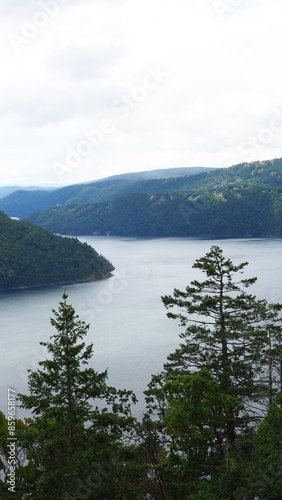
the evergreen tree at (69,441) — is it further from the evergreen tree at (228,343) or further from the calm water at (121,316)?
the calm water at (121,316)

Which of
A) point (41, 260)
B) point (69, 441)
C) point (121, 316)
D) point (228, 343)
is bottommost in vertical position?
point (121, 316)

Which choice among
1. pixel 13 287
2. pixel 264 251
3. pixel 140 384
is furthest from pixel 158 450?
pixel 264 251

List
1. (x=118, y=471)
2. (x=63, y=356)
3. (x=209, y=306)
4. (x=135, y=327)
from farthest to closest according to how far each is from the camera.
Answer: (x=135, y=327), (x=209, y=306), (x=63, y=356), (x=118, y=471)

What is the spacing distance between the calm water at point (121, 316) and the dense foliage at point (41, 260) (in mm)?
7284

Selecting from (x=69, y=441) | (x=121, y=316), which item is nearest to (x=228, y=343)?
(x=69, y=441)

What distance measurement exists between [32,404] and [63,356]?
94.3 inches

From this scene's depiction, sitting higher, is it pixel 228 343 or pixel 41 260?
pixel 41 260

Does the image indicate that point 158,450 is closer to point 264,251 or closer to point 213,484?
point 213,484

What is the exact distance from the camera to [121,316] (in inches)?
3408

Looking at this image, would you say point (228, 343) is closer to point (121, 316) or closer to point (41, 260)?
point (121, 316)

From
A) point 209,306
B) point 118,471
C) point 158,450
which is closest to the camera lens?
point 118,471

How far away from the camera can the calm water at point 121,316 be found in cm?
5606

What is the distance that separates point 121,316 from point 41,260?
198 ft

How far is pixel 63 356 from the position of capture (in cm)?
1948
